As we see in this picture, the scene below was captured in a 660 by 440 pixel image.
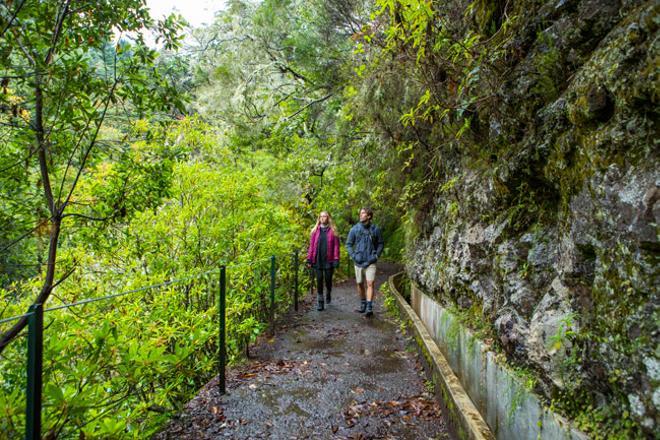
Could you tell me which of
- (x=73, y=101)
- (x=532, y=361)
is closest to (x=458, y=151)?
(x=532, y=361)

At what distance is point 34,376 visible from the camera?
2.11m

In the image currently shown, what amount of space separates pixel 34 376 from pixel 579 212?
3206 mm

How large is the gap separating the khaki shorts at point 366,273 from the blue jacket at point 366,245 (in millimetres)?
98

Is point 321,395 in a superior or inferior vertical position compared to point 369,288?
inferior

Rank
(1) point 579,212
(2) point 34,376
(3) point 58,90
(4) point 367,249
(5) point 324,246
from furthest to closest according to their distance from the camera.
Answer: (5) point 324,246, (4) point 367,249, (3) point 58,90, (1) point 579,212, (2) point 34,376

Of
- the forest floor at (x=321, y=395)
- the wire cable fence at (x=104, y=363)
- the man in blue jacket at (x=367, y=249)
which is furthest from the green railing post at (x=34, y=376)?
the man in blue jacket at (x=367, y=249)

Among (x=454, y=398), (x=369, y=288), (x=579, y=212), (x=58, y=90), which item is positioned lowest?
(x=454, y=398)

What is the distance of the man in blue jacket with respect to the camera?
321 inches

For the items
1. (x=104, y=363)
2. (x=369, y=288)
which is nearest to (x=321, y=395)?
(x=104, y=363)

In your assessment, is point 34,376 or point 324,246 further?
point 324,246

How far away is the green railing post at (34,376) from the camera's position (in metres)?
2.08

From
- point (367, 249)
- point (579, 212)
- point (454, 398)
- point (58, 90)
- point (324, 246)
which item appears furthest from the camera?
point (324, 246)

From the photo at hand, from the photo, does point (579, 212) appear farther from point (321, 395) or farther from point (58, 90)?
point (58, 90)

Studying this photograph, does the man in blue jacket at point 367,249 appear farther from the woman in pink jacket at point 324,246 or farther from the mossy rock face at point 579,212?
the mossy rock face at point 579,212
